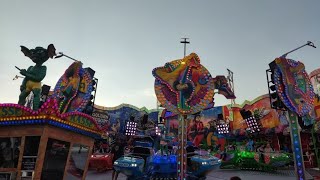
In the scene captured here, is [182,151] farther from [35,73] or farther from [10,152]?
[35,73]

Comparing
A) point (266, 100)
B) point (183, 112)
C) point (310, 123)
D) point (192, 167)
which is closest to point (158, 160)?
point (192, 167)

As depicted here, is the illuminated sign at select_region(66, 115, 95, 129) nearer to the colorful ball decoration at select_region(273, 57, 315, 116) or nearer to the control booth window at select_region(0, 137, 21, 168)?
the control booth window at select_region(0, 137, 21, 168)

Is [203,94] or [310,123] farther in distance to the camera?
[310,123]

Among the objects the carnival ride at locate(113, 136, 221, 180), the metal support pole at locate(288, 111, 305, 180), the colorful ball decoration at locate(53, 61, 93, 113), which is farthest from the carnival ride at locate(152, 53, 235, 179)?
the colorful ball decoration at locate(53, 61, 93, 113)

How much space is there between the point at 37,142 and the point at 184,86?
5.76m

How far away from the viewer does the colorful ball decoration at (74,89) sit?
14.5 meters

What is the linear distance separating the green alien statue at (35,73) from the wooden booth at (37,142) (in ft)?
6.33

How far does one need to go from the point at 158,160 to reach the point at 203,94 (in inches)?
125

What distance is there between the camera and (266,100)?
32531 millimetres

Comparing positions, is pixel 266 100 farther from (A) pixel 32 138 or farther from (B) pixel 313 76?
(A) pixel 32 138

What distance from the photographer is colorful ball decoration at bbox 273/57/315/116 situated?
11.0 meters

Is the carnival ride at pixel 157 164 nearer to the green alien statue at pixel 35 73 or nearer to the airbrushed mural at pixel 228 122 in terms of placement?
the green alien statue at pixel 35 73

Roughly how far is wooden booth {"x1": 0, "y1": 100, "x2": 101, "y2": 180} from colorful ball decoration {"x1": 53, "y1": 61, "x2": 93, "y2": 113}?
6.82m

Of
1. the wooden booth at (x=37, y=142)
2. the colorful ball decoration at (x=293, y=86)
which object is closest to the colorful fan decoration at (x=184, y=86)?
the colorful ball decoration at (x=293, y=86)
